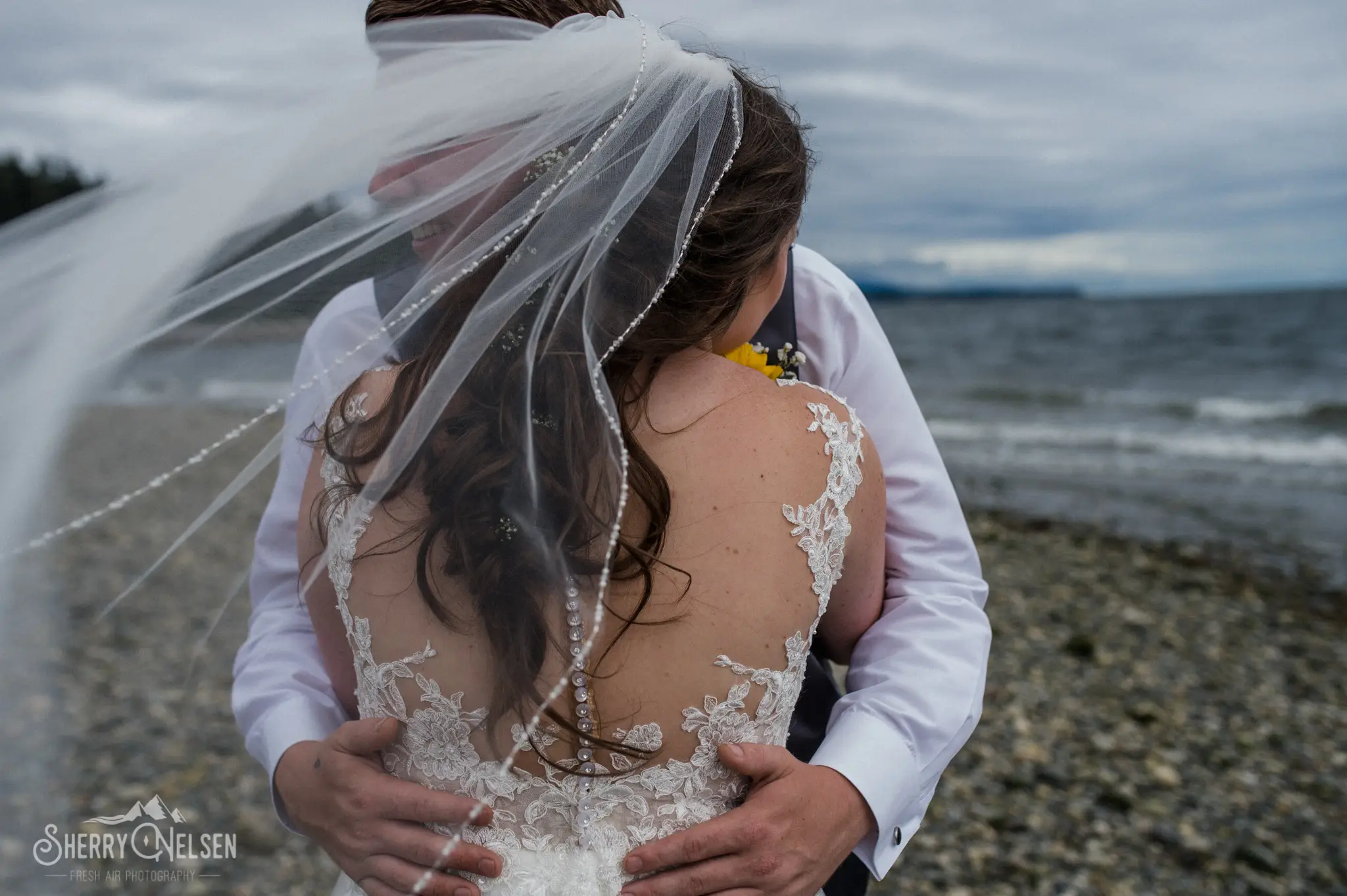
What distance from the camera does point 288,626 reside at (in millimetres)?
2078

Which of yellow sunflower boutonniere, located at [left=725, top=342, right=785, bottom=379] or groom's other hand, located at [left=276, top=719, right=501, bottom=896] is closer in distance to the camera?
groom's other hand, located at [left=276, top=719, right=501, bottom=896]

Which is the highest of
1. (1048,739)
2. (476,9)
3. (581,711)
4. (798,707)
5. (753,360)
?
(476,9)

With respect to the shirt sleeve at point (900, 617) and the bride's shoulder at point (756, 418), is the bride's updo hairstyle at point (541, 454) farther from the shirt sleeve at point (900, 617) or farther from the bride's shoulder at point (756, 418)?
the shirt sleeve at point (900, 617)

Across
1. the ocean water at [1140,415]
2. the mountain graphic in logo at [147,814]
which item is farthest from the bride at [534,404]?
the mountain graphic in logo at [147,814]

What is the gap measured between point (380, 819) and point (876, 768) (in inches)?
30.9

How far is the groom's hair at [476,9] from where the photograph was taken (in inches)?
67.7

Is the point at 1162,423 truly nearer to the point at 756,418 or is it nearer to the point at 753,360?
the point at 753,360

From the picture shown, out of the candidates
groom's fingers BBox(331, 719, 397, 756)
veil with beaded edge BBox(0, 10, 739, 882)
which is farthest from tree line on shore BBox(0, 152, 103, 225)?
groom's fingers BBox(331, 719, 397, 756)

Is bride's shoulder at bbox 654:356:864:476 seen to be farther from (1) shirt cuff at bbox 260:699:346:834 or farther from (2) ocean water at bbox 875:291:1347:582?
(2) ocean water at bbox 875:291:1347:582

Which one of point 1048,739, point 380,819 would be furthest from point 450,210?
point 1048,739

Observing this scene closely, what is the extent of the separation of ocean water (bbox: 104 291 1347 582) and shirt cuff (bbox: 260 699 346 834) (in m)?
0.56

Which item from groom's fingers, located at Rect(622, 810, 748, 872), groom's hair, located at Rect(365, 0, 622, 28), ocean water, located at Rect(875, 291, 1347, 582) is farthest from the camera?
ocean water, located at Rect(875, 291, 1347, 582)

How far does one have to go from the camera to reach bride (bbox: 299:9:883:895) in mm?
1423

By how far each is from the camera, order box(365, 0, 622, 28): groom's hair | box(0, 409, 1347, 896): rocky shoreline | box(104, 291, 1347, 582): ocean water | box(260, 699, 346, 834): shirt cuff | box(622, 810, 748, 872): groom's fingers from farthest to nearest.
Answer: box(104, 291, 1347, 582): ocean water
box(0, 409, 1347, 896): rocky shoreline
box(260, 699, 346, 834): shirt cuff
box(365, 0, 622, 28): groom's hair
box(622, 810, 748, 872): groom's fingers
